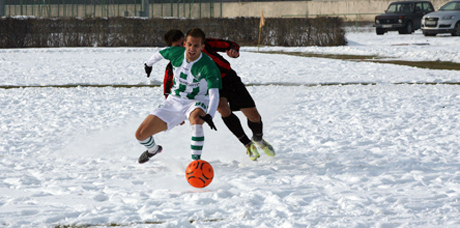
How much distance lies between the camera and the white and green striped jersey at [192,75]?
5.23 meters

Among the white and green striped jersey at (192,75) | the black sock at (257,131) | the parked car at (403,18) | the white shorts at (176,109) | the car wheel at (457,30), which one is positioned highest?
the parked car at (403,18)

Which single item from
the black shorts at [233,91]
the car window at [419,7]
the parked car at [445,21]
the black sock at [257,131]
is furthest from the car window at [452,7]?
the black shorts at [233,91]

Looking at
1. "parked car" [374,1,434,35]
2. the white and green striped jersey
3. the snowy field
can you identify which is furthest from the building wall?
the white and green striped jersey

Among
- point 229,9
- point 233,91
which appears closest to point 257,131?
point 233,91

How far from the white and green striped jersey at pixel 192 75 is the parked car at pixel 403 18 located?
86.2 feet

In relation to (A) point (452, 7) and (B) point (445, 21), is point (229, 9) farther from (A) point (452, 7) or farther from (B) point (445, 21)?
(B) point (445, 21)

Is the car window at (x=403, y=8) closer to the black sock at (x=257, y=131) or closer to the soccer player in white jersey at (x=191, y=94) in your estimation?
the black sock at (x=257, y=131)

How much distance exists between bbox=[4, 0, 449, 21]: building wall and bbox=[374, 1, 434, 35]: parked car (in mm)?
11250

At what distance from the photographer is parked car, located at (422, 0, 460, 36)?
2597 cm

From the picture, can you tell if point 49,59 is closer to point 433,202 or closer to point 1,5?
point 433,202

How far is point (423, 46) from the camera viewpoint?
68.9ft

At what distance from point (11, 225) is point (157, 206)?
103 centimetres

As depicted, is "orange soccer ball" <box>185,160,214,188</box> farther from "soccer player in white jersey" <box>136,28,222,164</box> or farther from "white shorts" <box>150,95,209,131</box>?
"white shorts" <box>150,95,209,131</box>

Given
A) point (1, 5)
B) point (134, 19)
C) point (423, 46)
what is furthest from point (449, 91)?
point (1, 5)
